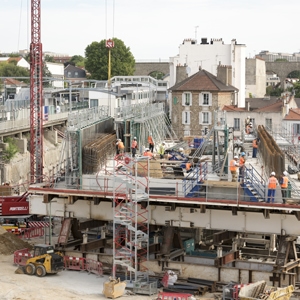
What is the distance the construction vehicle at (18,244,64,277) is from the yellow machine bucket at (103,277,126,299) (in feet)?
12.3

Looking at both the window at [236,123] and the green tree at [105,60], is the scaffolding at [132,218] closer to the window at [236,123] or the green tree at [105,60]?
the window at [236,123]

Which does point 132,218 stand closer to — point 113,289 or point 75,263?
point 113,289

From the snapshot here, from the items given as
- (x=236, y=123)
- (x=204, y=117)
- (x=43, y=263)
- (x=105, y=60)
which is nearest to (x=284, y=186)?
(x=43, y=263)

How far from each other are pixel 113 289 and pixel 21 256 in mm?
6393

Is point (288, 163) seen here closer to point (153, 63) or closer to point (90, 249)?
point (90, 249)

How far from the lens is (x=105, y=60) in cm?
14175

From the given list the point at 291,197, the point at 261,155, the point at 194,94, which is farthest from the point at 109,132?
the point at 194,94

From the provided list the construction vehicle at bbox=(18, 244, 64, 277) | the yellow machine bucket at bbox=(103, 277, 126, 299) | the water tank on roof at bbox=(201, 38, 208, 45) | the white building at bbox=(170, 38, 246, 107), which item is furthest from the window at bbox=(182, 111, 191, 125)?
the yellow machine bucket at bbox=(103, 277, 126, 299)

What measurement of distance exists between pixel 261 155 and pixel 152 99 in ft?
155

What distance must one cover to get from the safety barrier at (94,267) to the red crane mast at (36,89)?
66.1 ft

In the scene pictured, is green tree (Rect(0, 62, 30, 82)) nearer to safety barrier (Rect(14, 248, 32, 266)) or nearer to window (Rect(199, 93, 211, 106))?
window (Rect(199, 93, 211, 106))

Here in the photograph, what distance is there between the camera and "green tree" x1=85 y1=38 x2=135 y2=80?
14238 centimetres

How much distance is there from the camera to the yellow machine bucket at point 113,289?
34.0 m

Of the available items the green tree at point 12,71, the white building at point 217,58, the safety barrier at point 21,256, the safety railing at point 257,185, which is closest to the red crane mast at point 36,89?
the safety barrier at point 21,256
